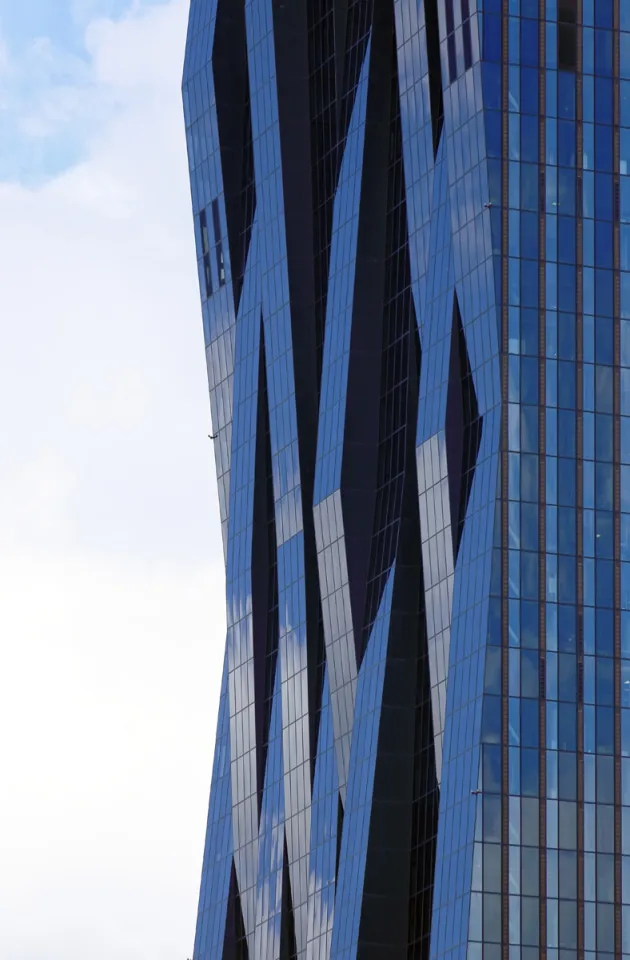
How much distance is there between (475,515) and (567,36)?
98.8 feet

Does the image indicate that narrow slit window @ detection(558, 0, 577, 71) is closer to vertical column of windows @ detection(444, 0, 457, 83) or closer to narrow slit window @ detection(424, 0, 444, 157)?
vertical column of windows @ detection(444, 0, 457, 83)

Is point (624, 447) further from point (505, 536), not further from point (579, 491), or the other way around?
point (505, 536)

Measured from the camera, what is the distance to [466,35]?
176 metres

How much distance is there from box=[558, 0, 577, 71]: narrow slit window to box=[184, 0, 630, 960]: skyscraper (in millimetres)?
180

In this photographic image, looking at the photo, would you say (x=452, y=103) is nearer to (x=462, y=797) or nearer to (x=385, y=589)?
(x=385, y=589)

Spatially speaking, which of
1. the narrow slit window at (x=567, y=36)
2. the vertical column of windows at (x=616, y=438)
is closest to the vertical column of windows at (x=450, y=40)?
the narrow slit window at (x=567, y=36)

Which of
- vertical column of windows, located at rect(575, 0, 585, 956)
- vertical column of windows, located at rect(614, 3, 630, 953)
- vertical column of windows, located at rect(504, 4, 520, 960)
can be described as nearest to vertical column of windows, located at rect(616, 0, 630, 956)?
vertical column of windows, located at rect(614, 3, 630, 953)

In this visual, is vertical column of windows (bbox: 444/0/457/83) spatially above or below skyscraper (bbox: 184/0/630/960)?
above

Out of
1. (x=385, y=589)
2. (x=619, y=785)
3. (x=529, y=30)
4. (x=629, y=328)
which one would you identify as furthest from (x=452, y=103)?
(x=619, y=785)

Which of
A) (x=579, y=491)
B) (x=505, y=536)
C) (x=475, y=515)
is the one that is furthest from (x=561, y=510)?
(x=475, y=515)

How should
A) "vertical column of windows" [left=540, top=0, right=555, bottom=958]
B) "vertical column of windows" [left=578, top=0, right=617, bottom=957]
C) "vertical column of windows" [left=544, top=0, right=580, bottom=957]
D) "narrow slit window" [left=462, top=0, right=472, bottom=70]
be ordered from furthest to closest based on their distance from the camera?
"narrow slit window" [left=462, top=0, right=472, bottom=70]
"vertical column of windows" [left=578, top=0, right=617, bottom=957]
"vertical column of windows" [left=544, top=0, right=580, bottom=957]
"vertical column of windows" [left=540, top=0, right=555, bottom=958]

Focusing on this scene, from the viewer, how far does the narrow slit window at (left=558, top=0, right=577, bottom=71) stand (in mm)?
175125

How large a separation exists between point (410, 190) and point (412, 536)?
22083mm

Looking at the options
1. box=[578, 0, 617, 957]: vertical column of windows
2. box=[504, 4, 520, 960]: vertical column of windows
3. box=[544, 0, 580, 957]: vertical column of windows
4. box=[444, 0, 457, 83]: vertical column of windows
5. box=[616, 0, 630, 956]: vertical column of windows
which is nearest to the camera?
box=[504, 4, 520, 960]: vertical column of windows
